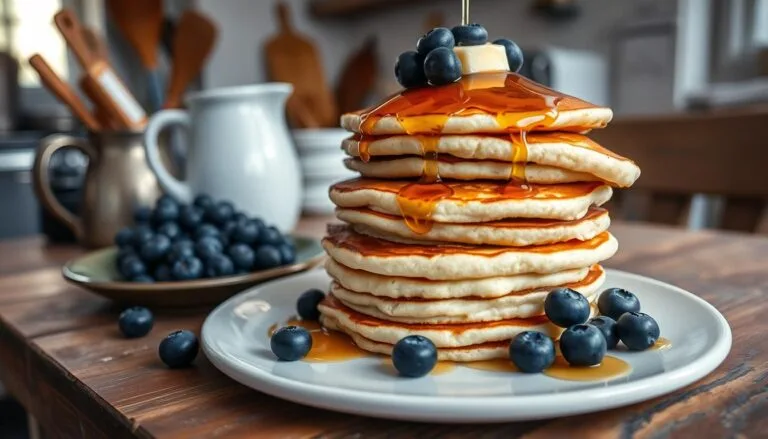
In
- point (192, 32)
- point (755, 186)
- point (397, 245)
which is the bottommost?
point (755, 186)

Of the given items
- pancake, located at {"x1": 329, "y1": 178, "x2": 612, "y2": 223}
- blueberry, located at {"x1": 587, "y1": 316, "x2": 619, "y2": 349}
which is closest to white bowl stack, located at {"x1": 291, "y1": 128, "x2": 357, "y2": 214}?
pancake, located at {"x1": 329, "y1": 178, "x2": 612, "y2": 223}

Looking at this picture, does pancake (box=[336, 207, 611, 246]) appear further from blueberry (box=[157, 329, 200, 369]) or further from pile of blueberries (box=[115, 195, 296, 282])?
pile of blueberries (box=[115, 195, 296, 282])

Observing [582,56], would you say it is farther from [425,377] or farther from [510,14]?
[425,377]

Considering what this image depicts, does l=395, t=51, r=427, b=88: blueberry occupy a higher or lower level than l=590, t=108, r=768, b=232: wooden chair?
higher

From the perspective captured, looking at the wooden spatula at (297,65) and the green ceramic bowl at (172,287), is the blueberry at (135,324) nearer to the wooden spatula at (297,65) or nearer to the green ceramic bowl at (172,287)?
the green ceramic bowl at (172,287)

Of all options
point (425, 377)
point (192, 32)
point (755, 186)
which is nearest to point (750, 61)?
point (755, 186)

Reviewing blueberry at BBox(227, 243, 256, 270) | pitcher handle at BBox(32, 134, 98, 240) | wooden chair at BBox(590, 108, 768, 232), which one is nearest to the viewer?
blueberry at BBox(227, 243, 256, 270)

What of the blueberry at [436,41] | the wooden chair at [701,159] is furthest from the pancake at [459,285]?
the wooden chair at [701,159]
